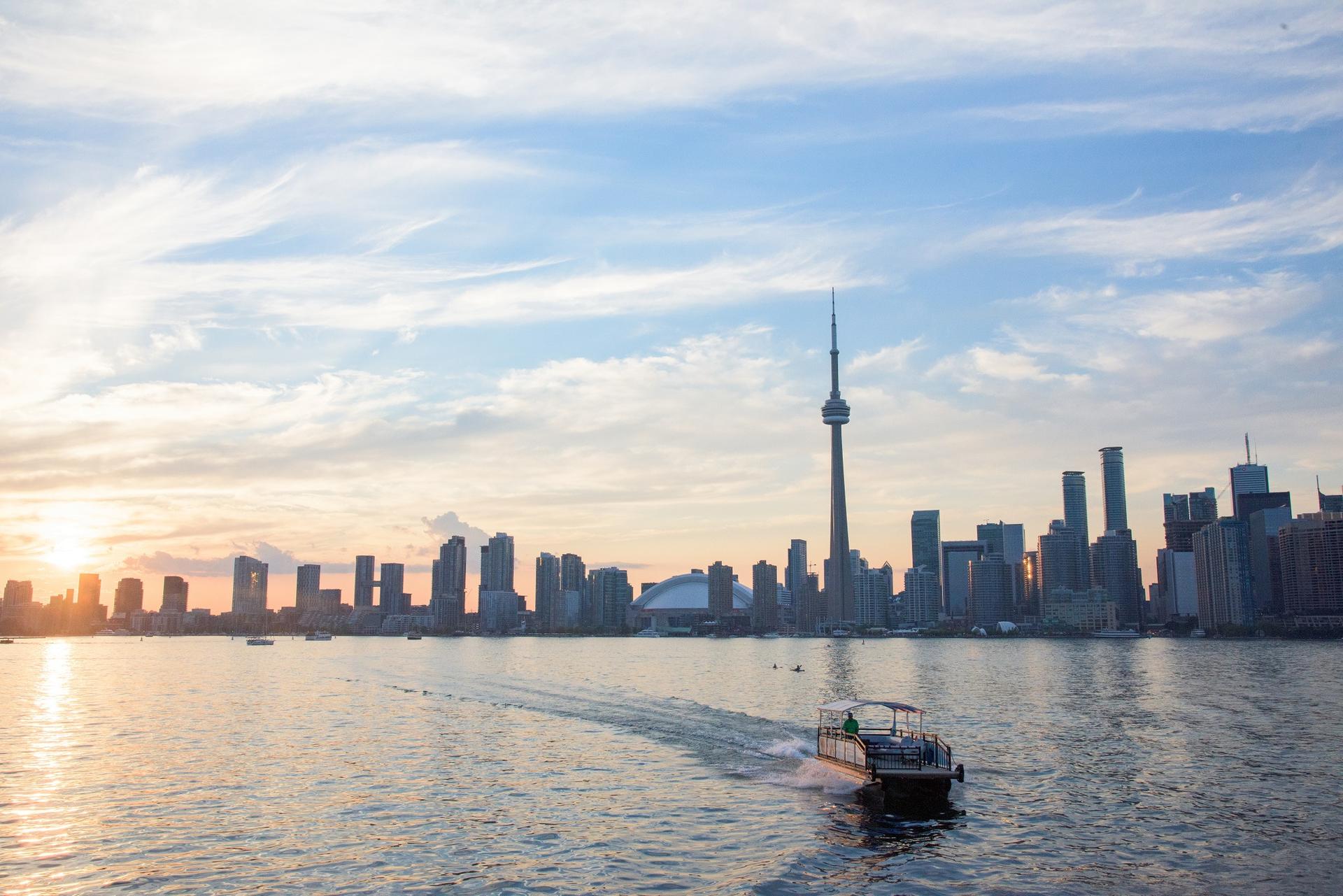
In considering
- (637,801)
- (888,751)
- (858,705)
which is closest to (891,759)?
(888,751)

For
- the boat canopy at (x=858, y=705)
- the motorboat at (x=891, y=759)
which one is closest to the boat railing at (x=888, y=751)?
the motorboat at (x=891, y=759)

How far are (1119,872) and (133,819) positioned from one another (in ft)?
130

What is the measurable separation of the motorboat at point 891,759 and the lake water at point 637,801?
4.38 ft

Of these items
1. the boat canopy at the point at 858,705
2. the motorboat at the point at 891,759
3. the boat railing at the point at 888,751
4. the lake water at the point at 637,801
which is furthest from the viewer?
the boat canopy at the point at 858,705

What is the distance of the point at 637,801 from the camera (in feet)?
155

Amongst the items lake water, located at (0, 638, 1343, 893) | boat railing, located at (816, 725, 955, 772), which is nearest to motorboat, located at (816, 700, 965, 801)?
boat railing, located at (816, 725, 955, 772)

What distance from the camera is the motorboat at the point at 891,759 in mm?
45906

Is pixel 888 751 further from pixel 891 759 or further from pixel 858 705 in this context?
pixel 858 705

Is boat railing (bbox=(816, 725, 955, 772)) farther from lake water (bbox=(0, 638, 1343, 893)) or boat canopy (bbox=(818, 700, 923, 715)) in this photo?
lake water (bbox=(0, 638, 1343, 893))

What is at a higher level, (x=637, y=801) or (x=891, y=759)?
(x=891, y=759)

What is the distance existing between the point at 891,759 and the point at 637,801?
12090mm

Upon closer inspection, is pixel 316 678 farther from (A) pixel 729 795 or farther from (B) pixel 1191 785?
(B) pixel 1191 785

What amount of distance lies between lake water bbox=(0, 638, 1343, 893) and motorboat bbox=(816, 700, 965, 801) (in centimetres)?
133

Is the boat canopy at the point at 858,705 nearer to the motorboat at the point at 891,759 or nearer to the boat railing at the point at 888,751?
the motorboat at the point at 891,759
